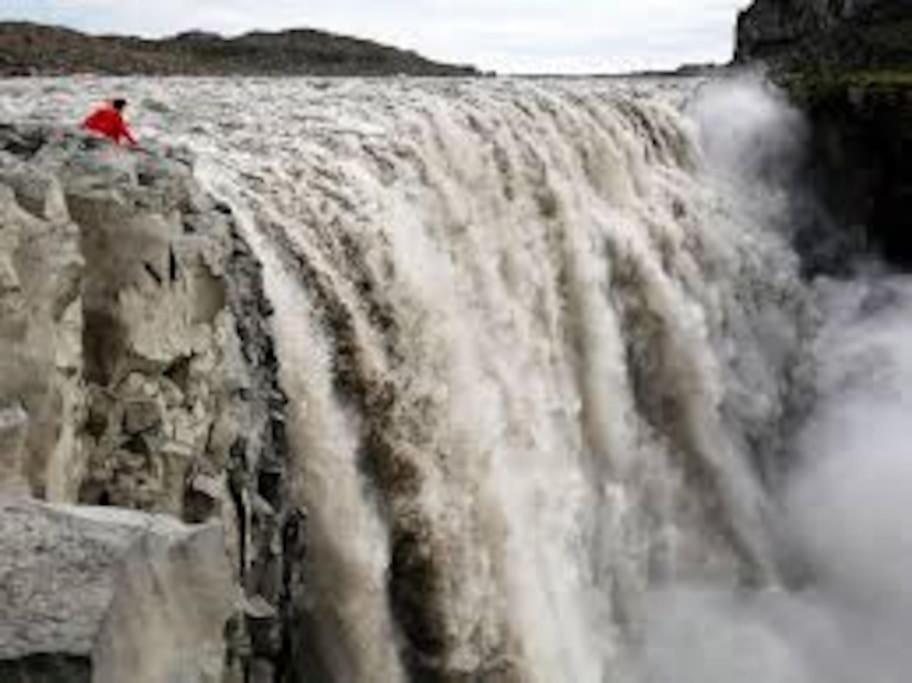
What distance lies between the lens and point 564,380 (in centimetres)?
2014

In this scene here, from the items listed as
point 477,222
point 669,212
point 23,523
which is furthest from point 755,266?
point 23,523

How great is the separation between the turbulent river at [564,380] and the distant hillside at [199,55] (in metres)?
19.3

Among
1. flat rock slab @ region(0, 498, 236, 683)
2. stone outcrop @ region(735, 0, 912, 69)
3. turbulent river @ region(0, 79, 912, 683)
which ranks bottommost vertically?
turbulent river @ region(0, 79, 912, 683)

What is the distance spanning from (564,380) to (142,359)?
1113cm

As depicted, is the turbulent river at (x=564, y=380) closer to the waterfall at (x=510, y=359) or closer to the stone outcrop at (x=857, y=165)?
the waterfall at (x=510, y=359)

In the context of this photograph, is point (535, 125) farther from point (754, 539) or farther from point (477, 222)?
point (754, 539)

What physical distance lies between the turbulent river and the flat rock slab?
6177 millimetres

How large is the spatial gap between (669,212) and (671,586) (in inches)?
262

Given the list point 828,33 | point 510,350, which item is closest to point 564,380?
point 510,350

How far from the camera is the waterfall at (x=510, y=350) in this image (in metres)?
12.9

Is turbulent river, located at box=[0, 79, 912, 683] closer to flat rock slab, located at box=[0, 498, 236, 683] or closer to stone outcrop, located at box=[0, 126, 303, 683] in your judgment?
stone outcrop, located at box=[0, 126, 303, 683]

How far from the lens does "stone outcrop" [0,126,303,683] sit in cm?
830

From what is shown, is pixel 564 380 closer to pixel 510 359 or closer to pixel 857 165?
pixel 510 359

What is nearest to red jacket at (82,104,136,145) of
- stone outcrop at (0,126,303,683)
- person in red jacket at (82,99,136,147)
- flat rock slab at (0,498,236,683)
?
person in red jacket at (82,99,136,147)
